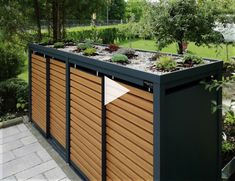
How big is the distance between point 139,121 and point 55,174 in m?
2.00

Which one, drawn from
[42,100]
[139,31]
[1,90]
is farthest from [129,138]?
→ [139,31]

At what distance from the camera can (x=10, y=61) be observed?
26.7 feet

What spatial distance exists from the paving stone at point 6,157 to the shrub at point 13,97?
2012 millimetres

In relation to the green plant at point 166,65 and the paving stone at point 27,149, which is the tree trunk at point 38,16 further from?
the green plant at point 166,65

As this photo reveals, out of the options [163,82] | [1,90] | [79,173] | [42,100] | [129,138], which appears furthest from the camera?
[1,90]

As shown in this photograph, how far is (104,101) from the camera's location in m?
3.52

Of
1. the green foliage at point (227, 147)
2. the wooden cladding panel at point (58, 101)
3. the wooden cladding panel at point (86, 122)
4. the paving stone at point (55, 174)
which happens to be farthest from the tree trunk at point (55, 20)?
the green foliage at point (227, 147)

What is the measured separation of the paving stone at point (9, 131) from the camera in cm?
582

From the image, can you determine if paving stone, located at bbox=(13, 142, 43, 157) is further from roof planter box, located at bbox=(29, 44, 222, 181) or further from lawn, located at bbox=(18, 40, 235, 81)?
lawn, located at bbox=(18, 40, 235, 81)

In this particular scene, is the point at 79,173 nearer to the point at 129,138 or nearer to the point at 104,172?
the point at 104,172

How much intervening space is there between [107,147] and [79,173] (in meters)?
0.93

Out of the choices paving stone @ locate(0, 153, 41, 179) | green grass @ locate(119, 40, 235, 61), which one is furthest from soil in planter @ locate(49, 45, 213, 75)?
green grass @ locate(119, 40, 235, 61)

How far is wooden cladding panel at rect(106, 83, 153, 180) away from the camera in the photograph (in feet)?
9.27

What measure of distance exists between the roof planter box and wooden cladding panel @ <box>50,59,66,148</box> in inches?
4.9
